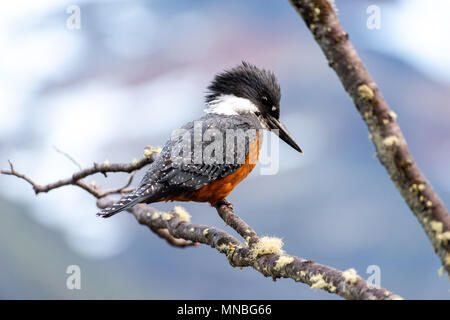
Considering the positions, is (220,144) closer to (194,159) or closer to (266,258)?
(194,159)

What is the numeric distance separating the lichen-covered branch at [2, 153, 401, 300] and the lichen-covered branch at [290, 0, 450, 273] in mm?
295

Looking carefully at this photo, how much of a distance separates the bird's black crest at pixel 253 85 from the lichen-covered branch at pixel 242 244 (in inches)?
32.8

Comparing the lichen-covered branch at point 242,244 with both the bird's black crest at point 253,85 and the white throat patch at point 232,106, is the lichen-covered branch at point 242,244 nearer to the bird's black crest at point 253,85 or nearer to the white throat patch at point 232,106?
the white throat patch at point 232,106

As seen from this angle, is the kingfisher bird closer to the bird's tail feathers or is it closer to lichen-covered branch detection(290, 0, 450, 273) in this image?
the bird's tail feathers

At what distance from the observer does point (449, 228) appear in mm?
1402

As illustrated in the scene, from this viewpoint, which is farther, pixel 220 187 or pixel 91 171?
pixel 91 171

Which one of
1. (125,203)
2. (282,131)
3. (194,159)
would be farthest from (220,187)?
(282,131)

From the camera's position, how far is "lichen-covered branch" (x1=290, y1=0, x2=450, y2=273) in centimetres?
143

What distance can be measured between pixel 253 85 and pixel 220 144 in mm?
648

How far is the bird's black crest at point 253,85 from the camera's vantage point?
3729 millimetres

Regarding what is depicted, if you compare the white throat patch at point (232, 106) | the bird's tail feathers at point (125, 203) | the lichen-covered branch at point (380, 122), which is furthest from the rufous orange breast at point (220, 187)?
the lichen-covered branch at point (380, 122)

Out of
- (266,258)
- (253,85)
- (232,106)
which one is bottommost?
(266,258)

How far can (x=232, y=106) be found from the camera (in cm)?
373
